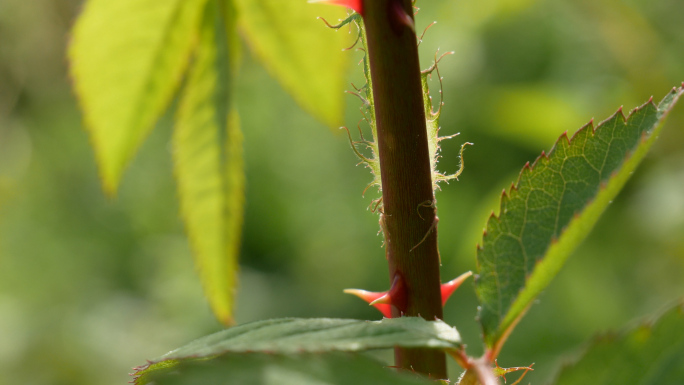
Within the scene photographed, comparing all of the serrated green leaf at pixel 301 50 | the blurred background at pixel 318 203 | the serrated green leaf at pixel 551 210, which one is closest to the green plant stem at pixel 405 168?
the serrated green leaf at pixel 551 210

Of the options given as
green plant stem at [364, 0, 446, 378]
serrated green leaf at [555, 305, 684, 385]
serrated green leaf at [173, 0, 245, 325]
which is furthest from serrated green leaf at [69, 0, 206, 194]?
serrated green leaf at [555, 305, 684, 385]

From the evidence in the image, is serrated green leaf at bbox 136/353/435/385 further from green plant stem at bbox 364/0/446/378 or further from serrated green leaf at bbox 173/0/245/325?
serrated green leaf at bbox 173/0/245/325

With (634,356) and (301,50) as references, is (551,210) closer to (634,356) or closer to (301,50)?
(634,356)

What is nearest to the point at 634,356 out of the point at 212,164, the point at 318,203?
the point at 212,164

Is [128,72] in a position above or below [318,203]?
above

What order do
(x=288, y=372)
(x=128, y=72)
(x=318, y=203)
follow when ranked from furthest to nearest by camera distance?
(x=318, y=203) → (x=128, y=72) → (x=288, y=372)

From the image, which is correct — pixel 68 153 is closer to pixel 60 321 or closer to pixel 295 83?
pixel 60 321
